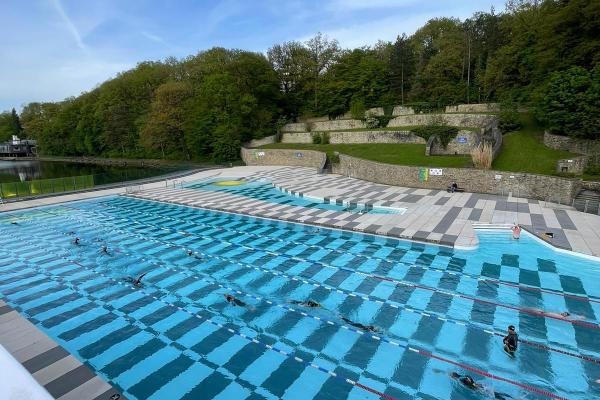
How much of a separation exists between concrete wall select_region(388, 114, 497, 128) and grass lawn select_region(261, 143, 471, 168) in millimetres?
5665

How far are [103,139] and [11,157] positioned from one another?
1657 inches

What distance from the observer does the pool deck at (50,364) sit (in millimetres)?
6525

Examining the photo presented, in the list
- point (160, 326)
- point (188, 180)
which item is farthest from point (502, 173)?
point (188, 180)

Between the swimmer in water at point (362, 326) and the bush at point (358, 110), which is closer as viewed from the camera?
the swimmer in water at point (362, 326)

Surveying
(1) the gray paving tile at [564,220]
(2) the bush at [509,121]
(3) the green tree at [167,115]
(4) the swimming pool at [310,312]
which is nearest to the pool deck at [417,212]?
(1) the gray paving tile at [564,220]

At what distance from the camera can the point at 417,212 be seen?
768 inches

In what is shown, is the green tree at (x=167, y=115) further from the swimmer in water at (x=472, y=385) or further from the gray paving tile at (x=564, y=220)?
the swimmer in water at (x=472, y=385)

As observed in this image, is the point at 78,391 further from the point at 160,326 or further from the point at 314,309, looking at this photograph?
the point at 314,309

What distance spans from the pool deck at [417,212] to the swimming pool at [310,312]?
107 centimetres

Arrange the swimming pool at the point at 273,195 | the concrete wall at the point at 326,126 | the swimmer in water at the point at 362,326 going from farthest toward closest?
the concrete wall at the point at 326,126
the swimming pool at the point at 273,195
the swimmer in water at the point at 362,326

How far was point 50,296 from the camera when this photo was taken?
1188 centimetres

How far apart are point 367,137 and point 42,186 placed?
3360 cm

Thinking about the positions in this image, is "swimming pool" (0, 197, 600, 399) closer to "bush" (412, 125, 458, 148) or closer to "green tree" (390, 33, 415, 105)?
"bush" (412, 125, 458, 148)

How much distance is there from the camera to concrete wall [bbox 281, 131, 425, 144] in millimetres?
36675
